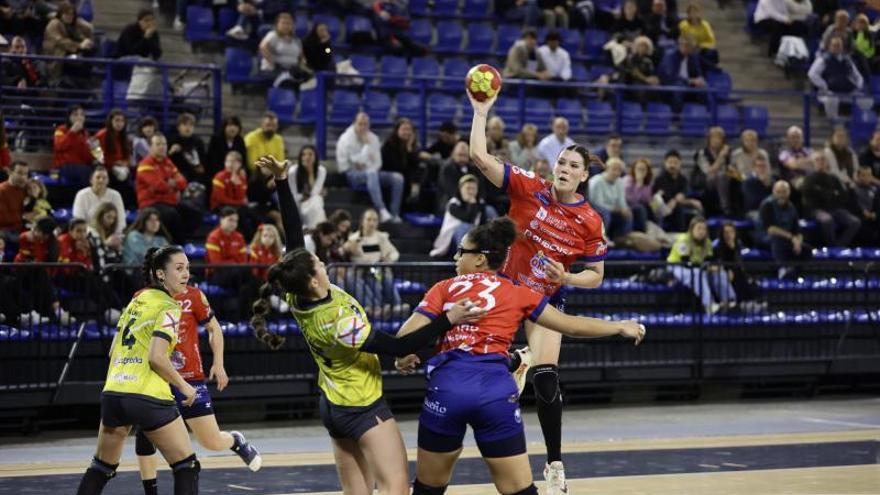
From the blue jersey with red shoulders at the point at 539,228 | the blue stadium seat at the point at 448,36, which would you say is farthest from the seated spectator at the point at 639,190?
the blue jersey with red shoulders at the point at 539,228

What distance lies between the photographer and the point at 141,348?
9.19m

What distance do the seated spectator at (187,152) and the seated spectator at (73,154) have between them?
1.06 metres

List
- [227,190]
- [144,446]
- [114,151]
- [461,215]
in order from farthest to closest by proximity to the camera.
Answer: [461,215]
[227,190]
[114,151]
[144,446]

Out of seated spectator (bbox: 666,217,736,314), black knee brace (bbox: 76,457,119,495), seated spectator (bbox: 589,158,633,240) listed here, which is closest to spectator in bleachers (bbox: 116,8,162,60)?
seated spectator (bbox: 589,158,633,240)

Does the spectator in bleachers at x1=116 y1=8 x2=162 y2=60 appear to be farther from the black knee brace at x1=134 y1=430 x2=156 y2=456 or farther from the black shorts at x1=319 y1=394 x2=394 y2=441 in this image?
the black shorts at x1=319 y1=394 x2=394 y2=441

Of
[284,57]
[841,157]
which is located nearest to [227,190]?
[284,57]

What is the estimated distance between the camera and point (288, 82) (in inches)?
809

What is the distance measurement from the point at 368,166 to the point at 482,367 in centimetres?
1116

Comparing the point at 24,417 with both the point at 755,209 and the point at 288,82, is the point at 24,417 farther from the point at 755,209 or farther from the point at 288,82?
the point at 755,209

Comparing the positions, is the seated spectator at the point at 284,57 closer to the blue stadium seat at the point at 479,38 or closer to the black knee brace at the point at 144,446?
the blue stadium seat at the point at 479,38

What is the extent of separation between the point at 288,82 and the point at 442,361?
13013 millimetres

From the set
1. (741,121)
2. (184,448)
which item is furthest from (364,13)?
(184,448)

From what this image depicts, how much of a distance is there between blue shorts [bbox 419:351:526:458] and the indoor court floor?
3242 millimetres

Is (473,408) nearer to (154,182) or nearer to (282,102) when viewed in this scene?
(154,182)
